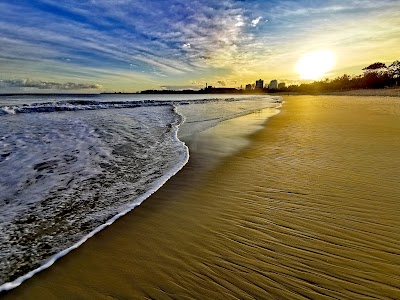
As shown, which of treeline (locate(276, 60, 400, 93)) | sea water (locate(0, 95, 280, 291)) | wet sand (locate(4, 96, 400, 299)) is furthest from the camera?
treeline (locate(276, 60, 400, 93))

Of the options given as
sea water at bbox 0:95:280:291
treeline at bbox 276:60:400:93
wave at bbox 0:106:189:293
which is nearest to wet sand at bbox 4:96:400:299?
wave at bbox 0:106:189:293

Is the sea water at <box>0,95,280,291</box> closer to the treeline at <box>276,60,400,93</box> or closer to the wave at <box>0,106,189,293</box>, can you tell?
the wave at <box>0,106,189,293</box>

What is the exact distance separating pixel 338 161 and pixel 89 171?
217 inches

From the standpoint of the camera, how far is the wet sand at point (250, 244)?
2.20 m

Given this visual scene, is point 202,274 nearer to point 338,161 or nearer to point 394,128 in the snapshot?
point 338,161

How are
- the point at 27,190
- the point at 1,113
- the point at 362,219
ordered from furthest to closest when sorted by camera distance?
1. the point at 1,113
2. the point at 27,190
3. the point at 362,219

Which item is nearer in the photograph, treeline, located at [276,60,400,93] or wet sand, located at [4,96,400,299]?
wet sand, located at [4,96,400,299]

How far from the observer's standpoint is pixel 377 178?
177 inches

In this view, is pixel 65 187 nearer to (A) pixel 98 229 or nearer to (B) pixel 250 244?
(A) pixel 98 229

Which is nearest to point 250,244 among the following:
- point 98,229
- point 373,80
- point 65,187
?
point 98,229

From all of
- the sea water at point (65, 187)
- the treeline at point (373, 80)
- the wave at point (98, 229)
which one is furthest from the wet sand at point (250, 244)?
the treeline at point (373, 80)

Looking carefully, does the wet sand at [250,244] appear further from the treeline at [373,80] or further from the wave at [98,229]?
the treeline at [373,80]

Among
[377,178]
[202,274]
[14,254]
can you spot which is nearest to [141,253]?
[202,274]

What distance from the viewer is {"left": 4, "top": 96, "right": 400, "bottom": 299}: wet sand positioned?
2.20 metres
